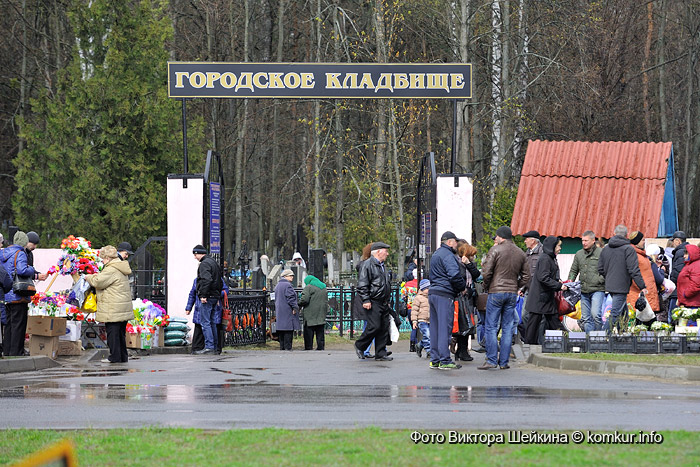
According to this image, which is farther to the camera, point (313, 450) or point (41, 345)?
point (41, 345)

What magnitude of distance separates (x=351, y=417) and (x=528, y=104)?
3259 cm

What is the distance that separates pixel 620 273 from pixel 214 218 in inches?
330

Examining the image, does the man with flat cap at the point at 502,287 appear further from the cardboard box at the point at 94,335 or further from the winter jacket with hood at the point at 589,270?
the cardboard box at the point at 94,335

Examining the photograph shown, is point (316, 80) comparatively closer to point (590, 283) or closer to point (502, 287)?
point (590, 283)

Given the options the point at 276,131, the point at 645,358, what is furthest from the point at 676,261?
the point at 276,131

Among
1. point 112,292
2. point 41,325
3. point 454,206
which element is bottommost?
point 41,325

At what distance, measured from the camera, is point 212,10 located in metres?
45.6

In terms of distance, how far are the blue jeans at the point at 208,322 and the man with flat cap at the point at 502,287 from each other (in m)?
6.08

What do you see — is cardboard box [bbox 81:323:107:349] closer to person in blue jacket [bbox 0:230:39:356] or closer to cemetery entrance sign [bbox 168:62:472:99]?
person in blue jacket [bbox 0:230:39:356]

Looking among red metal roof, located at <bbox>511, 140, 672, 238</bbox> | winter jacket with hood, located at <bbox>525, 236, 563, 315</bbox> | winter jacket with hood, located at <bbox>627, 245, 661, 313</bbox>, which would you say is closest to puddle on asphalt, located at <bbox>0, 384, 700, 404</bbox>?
winter jacket with hood, located at <bbox>525, 236, 563, 315</bbox>

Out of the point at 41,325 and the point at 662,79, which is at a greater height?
the point at 662,79

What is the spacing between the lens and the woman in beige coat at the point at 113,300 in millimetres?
17344

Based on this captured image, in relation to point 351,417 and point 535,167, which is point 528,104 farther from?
point 351,417

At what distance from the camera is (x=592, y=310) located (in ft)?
58.1
